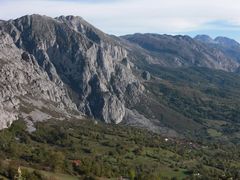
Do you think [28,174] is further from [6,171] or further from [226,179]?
[226,179]

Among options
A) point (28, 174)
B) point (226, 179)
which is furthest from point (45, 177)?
point (226, 179)

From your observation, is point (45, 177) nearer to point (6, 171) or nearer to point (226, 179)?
point (6, 171)

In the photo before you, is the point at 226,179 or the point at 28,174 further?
the point at 28,174

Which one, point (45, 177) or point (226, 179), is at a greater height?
point (226, 179)

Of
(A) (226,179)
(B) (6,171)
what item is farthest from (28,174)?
(A) (226,179)

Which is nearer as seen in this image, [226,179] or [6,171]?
[226,179]

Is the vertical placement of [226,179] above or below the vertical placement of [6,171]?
above

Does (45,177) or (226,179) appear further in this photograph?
(45,177)

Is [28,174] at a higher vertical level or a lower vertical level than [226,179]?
lower
